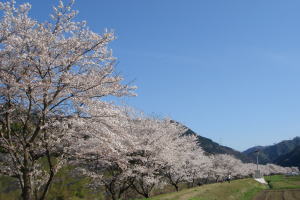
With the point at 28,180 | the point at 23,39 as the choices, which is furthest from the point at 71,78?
the point at 28,180

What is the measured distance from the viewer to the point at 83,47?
47.3 feet

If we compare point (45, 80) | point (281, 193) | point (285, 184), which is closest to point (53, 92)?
point (45, 80)

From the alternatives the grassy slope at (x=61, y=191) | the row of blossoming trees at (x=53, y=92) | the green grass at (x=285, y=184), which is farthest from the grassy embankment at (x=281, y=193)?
the row of blossoming trees at (x=53, y=92)

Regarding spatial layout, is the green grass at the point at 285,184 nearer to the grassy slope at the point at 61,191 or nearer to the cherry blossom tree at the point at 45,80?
the grassy slope at the point at 61,191

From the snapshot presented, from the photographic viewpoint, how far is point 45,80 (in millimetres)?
13102

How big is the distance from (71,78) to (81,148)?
397 centimetres

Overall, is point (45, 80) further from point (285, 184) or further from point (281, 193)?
point (285, 184)

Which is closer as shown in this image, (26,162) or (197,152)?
(26,162)

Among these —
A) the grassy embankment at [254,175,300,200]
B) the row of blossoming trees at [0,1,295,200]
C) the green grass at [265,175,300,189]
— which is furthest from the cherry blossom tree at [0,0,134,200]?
the green grass at [265,175,300,189]

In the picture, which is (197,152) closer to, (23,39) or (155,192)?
(155,192)

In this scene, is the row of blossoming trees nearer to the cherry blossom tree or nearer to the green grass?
the cherry blossom tree

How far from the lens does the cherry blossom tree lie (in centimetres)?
1309

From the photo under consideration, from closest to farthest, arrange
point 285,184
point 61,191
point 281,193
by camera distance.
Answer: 1. point 61,191
2. point 281,193
3. point 285,184

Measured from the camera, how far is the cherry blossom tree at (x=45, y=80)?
1309cm
